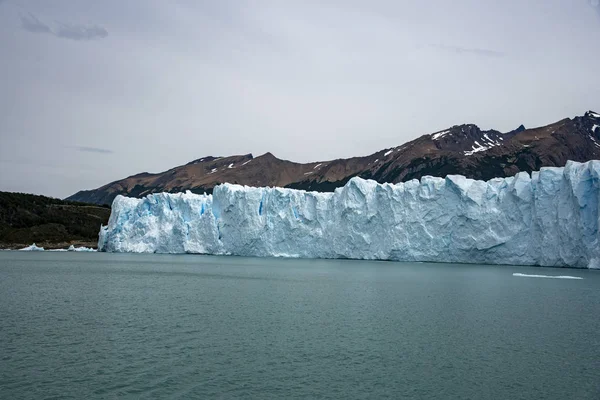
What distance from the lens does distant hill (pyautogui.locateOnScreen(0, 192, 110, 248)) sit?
7000 centimetres

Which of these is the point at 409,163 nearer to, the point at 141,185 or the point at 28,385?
the point at 141,185

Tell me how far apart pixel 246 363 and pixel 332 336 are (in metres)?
3.40

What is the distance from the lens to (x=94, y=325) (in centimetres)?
1392

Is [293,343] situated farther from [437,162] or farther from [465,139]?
[465,139]

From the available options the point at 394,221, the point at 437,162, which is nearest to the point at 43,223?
the point at 394,221

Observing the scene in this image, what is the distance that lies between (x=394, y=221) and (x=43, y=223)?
56148 millimetres

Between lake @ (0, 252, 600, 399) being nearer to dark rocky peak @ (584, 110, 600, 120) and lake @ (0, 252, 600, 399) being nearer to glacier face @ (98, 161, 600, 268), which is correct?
glacier face @ (98, 161, 600, 268)

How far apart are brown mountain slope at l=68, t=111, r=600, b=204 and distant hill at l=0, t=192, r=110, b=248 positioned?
73.9 metres

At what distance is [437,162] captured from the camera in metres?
126

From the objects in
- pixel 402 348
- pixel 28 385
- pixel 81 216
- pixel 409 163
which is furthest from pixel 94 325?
pixel 409 163

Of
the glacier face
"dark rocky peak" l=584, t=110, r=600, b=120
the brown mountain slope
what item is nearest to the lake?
the glacier face

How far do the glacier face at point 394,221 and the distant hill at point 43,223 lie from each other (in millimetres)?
19111

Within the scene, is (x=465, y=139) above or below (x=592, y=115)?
below

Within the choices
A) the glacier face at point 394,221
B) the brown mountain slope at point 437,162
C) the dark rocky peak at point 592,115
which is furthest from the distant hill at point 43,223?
the dark rocky peak at point 592,115
